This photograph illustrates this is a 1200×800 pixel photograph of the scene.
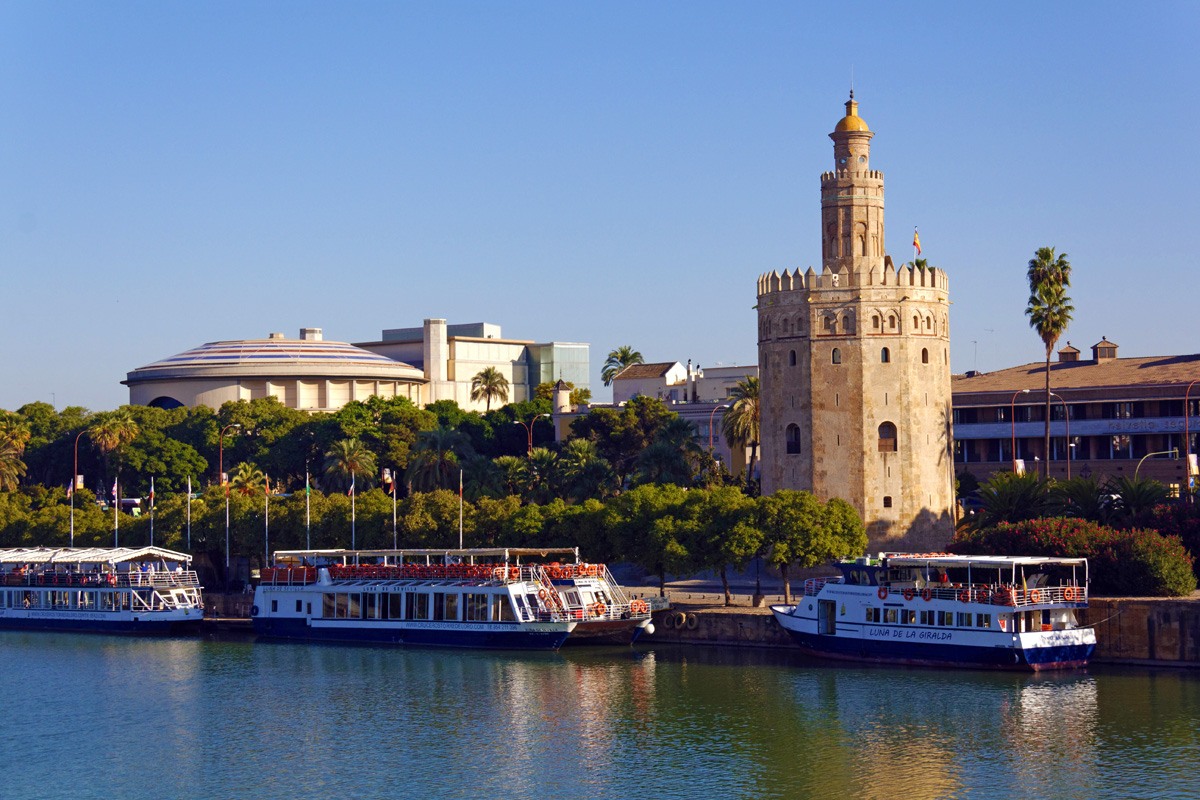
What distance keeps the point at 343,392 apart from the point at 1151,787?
392ft

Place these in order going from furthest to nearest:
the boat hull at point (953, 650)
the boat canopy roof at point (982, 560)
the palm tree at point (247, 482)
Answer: the palm tree at point (247, 482) → the boat canopy roof at point (982, 560) → the boat hull at point (953, 650)

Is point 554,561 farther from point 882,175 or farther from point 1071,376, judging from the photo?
point 1071,376

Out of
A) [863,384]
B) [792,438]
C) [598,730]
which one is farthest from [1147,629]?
[792,438]

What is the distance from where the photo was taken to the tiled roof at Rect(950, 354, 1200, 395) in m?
95.2

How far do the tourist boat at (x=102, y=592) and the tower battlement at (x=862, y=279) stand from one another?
1227 inches

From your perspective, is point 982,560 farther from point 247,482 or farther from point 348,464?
point 247,482

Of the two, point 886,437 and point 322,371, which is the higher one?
point 322,371

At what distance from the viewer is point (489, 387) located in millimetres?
163750

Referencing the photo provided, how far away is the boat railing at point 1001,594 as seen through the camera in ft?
194

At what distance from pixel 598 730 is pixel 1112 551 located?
21.5 meters

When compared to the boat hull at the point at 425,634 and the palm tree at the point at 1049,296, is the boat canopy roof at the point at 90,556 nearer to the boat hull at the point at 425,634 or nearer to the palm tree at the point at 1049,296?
the boat hull at the point at 425,634

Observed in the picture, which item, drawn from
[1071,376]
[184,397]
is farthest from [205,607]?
[184,397]

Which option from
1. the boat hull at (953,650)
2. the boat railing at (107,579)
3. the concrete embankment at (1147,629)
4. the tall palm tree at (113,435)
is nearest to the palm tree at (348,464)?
the boat railing at (107,579)

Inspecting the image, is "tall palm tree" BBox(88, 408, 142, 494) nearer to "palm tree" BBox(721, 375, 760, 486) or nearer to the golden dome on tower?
"palm tree" BBox(721, 375, 760, 486)
